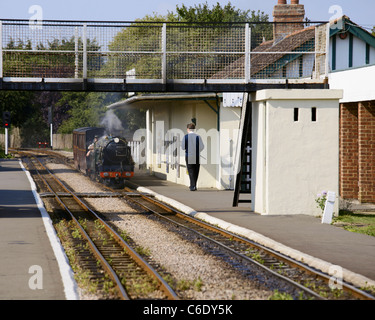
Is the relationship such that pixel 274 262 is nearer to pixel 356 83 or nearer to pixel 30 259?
pixel 30 259

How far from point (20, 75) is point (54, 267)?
7.64m

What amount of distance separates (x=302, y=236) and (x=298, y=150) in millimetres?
3548

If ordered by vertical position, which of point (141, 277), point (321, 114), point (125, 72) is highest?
point (125, 72)

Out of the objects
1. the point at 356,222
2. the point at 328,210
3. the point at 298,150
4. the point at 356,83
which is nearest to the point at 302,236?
the point at 328,210

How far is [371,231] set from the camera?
1302cm

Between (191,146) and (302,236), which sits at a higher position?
(191,146)

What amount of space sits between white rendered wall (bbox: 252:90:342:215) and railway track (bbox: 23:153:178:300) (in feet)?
13.0

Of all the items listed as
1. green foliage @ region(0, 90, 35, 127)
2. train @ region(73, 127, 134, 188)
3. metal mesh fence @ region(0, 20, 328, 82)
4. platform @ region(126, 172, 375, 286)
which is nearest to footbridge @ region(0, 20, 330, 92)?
metal mesh fence @ region(0, 20, 328, 82)

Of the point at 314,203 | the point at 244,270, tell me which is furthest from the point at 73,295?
the point at 314,203

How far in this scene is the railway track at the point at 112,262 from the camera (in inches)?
328

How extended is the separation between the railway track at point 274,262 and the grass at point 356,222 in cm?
251

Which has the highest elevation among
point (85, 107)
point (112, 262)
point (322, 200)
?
point (85, 107)

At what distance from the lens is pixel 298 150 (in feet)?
50.2
